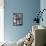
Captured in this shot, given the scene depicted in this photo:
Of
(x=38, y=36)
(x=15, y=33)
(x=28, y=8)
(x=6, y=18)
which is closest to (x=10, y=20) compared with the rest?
(x=6, y=18)

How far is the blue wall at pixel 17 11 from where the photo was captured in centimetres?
511

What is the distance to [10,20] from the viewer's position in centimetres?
513

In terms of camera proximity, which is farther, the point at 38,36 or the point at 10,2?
the point at 10,2

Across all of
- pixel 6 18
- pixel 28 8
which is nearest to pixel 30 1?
pixel 28 8

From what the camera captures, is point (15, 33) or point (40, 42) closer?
point (40, 42)

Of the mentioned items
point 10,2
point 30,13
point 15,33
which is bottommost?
point 15,33

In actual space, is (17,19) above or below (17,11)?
below

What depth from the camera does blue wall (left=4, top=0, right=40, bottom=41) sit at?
5.11 metres

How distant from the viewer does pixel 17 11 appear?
5.18 m

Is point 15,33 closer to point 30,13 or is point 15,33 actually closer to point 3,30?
point 3,30

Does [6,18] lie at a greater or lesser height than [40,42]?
greater

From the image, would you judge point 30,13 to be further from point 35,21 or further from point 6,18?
point 6,18

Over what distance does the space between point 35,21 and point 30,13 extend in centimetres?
38

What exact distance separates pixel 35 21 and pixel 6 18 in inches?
45.9
